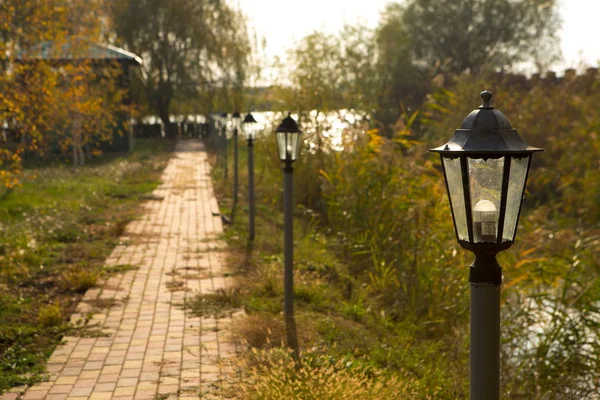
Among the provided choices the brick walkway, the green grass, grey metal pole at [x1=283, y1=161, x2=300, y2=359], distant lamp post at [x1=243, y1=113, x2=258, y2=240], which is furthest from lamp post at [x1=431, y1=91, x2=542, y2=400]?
distant lamp post at [x1=243, y1=113, x2=258, y2=240]

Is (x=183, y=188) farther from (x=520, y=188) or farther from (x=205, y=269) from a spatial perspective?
(x=520, y=188)

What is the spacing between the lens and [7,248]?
10.1 meters

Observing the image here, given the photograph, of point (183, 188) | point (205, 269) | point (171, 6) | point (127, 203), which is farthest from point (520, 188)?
point (171, 6)

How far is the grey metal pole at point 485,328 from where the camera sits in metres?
3.06

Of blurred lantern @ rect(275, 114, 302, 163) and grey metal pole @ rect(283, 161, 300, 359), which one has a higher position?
blurred lantern @ rect(275, 114, 302, 163)

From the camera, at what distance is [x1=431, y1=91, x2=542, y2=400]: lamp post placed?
2852 mm

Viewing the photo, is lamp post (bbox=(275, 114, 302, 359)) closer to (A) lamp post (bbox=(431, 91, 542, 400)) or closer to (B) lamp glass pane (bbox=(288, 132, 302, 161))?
(B) lamp glass pane (bbox=(288, 132, 302, 161))

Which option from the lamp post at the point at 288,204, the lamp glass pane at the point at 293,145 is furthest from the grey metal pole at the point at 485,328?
the lamp glass pane at the point at 293,145

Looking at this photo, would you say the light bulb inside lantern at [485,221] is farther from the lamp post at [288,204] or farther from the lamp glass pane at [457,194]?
the lamp post at [288,204]

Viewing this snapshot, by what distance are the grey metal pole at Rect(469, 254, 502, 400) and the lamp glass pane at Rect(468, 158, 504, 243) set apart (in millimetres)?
144

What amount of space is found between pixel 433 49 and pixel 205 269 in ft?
89.3

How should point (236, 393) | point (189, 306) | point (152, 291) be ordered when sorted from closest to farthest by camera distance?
point (236, 393) < point (189, 306) < point (152, 291)

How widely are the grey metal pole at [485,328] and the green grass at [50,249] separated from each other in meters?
3.58

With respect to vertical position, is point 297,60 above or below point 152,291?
above
